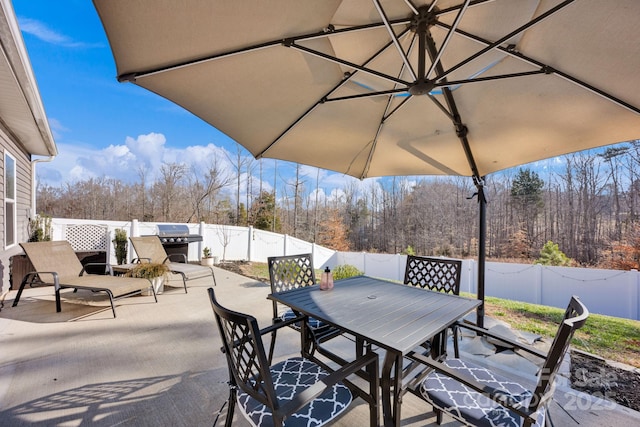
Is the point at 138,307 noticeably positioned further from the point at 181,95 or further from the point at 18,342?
the point at 181,95

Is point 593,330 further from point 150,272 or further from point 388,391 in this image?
point 150,272

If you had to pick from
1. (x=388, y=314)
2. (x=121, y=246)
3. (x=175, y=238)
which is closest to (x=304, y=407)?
(x=388, y=314)

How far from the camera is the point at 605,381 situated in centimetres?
238

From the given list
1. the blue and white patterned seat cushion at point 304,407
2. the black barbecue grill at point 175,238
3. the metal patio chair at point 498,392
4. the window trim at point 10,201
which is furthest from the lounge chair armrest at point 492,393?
the black barbecue grill at point 175,238

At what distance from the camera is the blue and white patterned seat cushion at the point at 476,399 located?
1343 millimetres

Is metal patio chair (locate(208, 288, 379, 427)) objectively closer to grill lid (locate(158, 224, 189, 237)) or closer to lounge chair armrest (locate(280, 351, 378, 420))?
lounge chair armrest (locate(280, 351, 378, 420))

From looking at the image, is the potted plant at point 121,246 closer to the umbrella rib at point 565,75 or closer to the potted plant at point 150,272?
the potted plant at point 150,272

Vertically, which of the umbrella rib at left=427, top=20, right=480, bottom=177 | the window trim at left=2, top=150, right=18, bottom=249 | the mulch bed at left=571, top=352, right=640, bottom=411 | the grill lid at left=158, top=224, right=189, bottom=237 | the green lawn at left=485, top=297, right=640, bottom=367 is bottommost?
the green lawn at left=485, top=297, right=640, bottom=367

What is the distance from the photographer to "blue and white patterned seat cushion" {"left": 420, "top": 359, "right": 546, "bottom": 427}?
1.34 m


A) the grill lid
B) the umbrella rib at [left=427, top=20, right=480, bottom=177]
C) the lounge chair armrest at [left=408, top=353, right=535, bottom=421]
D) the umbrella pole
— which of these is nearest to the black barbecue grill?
the grill lid

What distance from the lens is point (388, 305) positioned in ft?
7.04

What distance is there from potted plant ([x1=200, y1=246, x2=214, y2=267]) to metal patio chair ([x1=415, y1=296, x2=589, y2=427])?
303 inches

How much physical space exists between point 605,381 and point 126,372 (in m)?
4.29

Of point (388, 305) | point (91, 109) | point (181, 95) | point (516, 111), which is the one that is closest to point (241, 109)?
point (181, 95)
